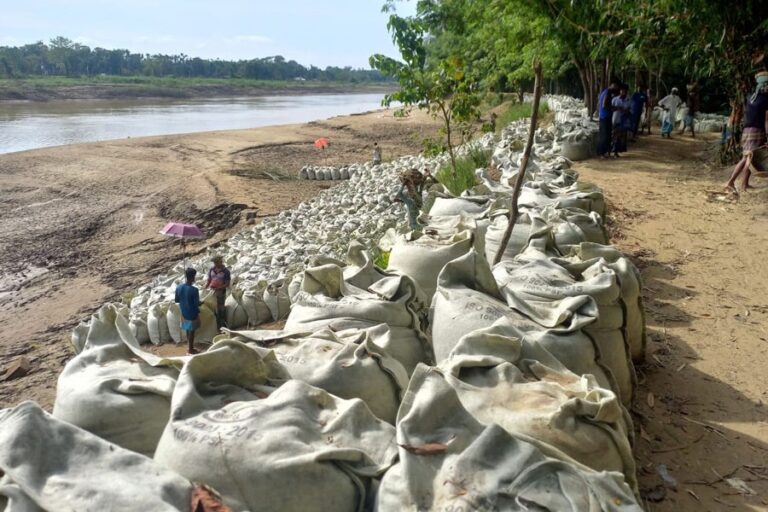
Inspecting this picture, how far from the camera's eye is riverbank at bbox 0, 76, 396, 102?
4688 centimetres

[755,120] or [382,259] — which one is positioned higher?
[755,120]

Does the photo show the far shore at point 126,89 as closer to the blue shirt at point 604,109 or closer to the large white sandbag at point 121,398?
the blue shirt at point 604,109

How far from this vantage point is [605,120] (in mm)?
11391

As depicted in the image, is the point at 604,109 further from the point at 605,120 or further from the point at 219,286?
the point at 219,286

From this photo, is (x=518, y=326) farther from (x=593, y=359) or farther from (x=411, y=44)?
(x=411, y=44)

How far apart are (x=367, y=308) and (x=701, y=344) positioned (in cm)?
238

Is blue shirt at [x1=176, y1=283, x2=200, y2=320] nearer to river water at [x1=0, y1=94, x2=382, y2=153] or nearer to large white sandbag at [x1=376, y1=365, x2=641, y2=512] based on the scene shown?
large white sandbag at [x1=376, y1=365, x2=641, y2=512]

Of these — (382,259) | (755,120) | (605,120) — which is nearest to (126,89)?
(605,120)

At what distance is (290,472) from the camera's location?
6.05ft

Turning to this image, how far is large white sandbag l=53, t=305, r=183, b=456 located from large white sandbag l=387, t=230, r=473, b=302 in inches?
76.3

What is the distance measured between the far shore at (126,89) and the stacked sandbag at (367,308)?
4790 cm

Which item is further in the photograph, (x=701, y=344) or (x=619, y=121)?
(x=619, y=121)

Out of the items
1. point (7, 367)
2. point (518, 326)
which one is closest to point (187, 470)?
point (518, 326)

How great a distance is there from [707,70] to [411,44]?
526cm
